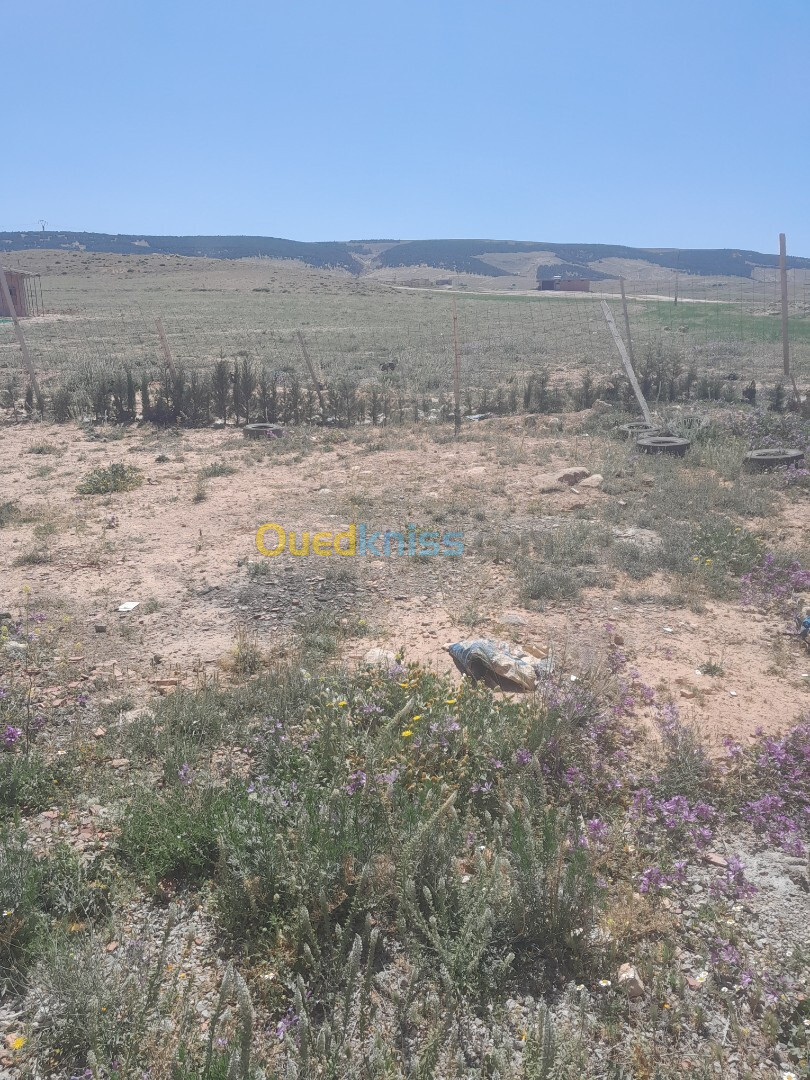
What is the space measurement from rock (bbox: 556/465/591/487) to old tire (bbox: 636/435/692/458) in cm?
165

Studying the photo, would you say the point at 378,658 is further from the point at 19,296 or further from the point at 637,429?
the point at 19,296

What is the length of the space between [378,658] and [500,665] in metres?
0.76

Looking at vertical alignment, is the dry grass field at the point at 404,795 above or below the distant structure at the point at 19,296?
below

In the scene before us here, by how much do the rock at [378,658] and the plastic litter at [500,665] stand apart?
17.4 inches

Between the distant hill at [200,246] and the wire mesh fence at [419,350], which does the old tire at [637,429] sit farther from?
the distant hill at [200,246]

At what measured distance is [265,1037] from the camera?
241 cm

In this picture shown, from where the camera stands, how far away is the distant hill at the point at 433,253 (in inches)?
4466

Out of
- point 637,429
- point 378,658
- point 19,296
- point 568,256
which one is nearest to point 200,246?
point 568,256

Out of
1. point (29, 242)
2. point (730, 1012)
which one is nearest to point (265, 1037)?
point (730, 1012)

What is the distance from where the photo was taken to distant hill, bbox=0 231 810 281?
11344 centimetres

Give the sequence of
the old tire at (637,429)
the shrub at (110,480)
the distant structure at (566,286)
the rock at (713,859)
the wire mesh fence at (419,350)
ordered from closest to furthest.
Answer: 1. the rock at (713,859)
2. the shrub at (110,480)
3. the old tire at (637,429)
4. the wire mesh fence at (419,350)
5. the distant structure at (566,286)

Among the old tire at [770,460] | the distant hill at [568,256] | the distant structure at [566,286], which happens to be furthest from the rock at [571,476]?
the distant hill at [568,256]

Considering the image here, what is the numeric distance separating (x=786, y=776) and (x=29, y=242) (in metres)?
136

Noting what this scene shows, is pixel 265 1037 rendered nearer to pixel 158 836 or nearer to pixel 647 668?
pixel 158 836
